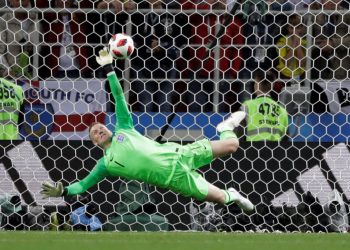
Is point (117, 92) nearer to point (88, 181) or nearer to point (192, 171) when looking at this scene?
point (88, 181)

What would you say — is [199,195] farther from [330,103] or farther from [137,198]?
[330,103]

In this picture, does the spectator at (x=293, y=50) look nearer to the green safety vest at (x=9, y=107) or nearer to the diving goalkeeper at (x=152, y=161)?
the diving goalkeeper at (x=152, y=161)

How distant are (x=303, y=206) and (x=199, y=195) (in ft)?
5.59

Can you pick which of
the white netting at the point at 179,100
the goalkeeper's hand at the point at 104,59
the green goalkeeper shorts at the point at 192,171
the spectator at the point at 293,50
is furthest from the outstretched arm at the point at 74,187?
the spectator at the point at 293,50

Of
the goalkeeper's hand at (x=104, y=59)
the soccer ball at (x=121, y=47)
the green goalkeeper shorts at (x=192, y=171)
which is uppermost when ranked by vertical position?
the soccer ball at (x=121, y=47)

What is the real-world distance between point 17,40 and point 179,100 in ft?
5.46

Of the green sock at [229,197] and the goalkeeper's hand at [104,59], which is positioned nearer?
the goalkeeper's hand at [104,59]

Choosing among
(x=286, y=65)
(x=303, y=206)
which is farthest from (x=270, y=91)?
(x=303, y=206)

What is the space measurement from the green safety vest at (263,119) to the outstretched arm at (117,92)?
2.19m

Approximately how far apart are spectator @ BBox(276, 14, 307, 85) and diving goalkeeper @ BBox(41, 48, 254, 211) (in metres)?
2.11

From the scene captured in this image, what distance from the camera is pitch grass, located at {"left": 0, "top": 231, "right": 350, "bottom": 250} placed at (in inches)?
410

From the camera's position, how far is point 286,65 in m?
14.1

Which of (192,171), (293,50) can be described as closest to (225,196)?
(192,171)

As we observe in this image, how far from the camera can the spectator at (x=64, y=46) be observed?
46.0 feet
